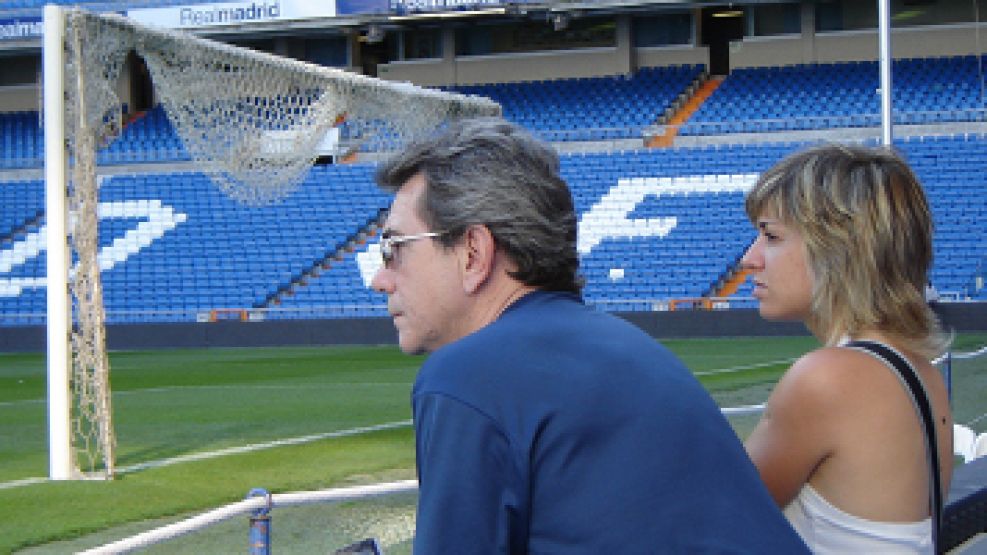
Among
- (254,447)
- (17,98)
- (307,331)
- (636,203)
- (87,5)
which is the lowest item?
(307,331)

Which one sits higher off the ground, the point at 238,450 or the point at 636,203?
the point at 636,203

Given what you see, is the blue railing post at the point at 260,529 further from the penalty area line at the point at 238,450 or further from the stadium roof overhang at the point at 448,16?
the stadium roof overhang at the point at 448,16

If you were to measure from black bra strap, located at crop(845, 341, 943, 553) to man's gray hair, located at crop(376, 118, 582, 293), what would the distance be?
0.58m

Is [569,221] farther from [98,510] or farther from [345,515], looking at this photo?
[98,510]

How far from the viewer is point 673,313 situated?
22.8 m

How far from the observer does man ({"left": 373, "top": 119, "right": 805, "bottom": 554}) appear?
1.49m

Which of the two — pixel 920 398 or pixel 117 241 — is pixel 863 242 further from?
pixel 117 241

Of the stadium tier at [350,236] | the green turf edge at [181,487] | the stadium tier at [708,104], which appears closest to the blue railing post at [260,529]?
the green turf edge at [181,487]

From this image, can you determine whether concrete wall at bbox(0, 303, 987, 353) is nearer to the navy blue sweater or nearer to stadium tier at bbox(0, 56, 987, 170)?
stadium tier at bbox(0, 56, 987, 170)

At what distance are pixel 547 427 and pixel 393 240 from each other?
0.42m

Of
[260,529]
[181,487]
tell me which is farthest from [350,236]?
[260,529]

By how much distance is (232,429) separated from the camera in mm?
11594

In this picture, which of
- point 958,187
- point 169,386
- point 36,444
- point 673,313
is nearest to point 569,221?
point 36,444

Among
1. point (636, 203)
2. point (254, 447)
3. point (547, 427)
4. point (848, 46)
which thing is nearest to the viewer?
point (547, 427)
